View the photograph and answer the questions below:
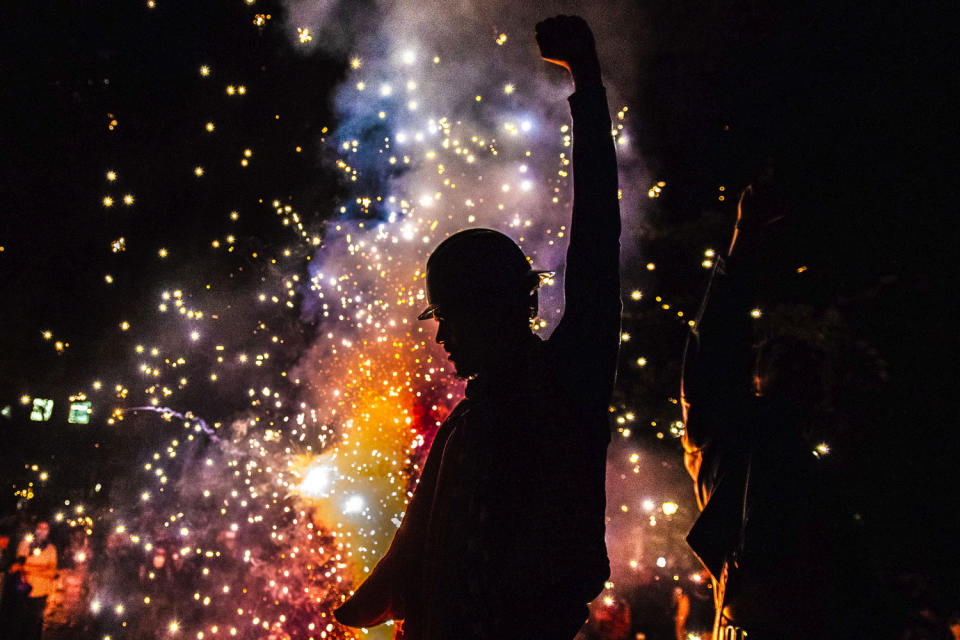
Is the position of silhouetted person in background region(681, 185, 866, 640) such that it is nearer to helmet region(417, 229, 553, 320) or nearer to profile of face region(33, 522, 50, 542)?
helmet region(417, 229, 553, 320)

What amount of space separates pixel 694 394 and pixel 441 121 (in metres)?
6.76

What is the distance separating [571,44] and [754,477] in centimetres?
210

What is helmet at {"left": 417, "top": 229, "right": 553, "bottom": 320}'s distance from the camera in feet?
4.29

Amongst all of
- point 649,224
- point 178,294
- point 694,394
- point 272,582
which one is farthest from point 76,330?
point 694,394

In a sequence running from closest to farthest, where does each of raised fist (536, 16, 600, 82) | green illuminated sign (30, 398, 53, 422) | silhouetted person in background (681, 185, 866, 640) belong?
raised fist (536, 16, 600, 82) < silhouetted person in background (681, 185, 866, 640) < green illuminated sign (30, 398, 53, 422)

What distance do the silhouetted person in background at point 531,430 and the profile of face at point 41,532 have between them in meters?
12.2

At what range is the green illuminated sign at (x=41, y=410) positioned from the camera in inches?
486

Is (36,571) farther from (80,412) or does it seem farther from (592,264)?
(592,264)

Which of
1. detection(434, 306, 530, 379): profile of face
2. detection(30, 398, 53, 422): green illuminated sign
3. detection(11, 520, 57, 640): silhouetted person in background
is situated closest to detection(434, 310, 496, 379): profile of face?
detection(434, 306, 530, 379): profile of face

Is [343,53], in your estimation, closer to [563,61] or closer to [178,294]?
[178,294]

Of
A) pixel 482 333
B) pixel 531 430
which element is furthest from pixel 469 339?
pixel 531 430

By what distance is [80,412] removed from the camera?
12.1 m

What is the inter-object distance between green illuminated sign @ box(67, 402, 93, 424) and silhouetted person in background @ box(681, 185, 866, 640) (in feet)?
44.5

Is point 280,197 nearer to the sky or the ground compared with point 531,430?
nearer to the sky
